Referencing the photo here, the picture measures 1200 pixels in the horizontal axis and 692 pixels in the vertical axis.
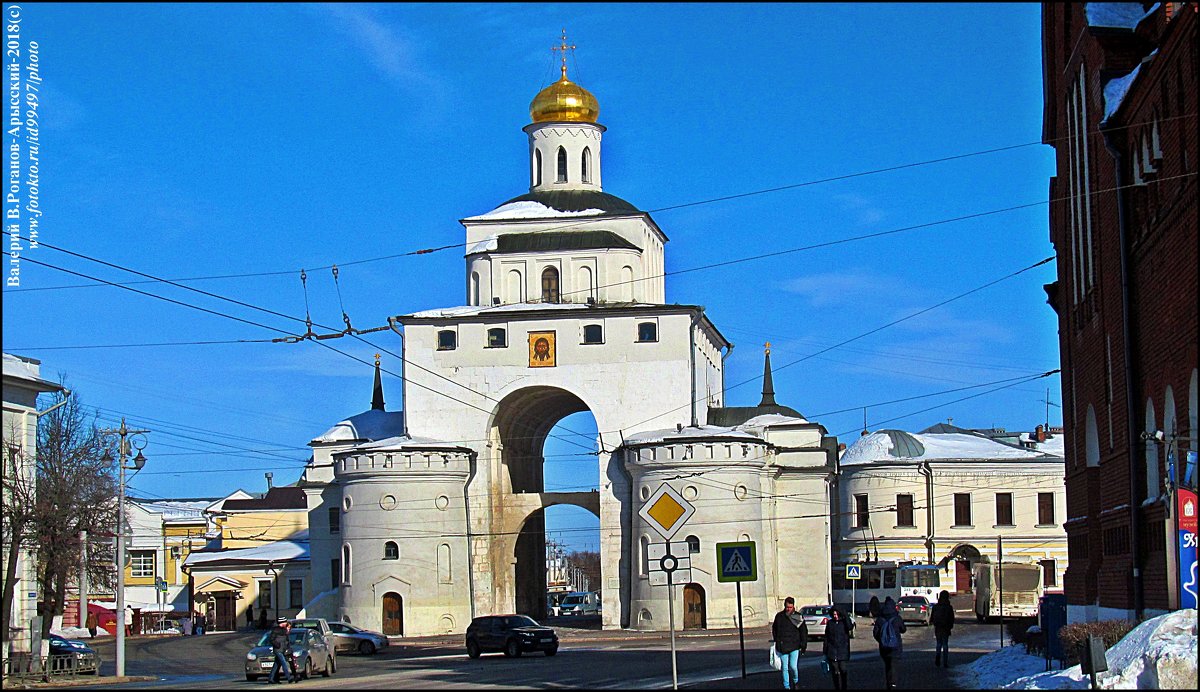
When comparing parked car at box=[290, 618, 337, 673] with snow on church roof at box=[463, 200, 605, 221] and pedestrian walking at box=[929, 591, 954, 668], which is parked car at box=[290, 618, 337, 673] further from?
snow on church roof at box=[463, 200, 605, 221]

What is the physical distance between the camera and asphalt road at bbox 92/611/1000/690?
27.4 metres

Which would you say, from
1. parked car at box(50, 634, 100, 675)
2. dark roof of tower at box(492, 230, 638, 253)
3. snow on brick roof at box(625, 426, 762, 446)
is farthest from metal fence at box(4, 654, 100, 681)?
dark roof of tower at box(492, 230, 638, 253)

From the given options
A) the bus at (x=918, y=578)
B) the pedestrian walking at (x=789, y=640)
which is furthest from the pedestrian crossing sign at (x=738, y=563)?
the bus at (x=918, y=578)

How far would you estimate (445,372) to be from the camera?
63469 mm

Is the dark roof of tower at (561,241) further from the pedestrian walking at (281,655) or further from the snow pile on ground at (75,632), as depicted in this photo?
the pedestrian walking at (281,655)

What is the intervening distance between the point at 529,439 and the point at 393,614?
41.2 feet

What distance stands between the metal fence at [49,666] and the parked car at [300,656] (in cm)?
475

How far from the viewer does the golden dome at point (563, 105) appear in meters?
68.3

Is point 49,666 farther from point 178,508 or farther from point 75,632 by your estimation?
point 178,508

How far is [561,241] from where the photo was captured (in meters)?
65.4

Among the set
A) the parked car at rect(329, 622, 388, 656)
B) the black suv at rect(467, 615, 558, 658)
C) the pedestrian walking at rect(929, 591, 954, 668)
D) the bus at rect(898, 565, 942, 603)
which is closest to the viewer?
the pedestrian walking at rect(929, 591, 954, 668)

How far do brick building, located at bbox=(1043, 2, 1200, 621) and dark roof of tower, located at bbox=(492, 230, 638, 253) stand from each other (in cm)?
3148

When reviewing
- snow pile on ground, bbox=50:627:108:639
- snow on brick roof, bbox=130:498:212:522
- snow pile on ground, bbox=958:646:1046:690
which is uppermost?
snow on brick roof, bbox=130:498:212:522

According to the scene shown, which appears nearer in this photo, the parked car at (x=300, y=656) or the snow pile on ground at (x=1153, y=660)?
the snow pile on ground at (x=1153, y=660)
